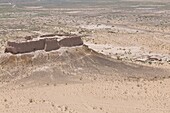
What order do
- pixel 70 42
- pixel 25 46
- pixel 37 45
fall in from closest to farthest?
pixel 25 46
pixel 37 45
pixel 70 42

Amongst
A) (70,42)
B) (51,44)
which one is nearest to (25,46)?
(51,44)

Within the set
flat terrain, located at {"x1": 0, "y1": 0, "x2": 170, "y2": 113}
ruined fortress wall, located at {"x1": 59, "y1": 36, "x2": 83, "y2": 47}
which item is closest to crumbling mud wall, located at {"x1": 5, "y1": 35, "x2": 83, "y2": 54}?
ruined fortress wall, located at {"x1": 59, "y1": 36, "x2": 83, "y2": 47}

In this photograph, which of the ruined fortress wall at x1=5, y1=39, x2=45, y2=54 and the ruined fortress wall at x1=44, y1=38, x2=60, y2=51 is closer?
the ruined fortress wall at x1=5, y1=39, x2=45, y2=54

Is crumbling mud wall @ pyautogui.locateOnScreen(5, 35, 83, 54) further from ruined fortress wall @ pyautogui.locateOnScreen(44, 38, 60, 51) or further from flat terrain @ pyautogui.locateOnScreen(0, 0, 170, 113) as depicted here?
flat terrain @ pyautogui.locateOnScreen(0, 0, 170, 113)

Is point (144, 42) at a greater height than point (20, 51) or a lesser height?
lesser

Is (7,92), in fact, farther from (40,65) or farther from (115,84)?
(115,84)

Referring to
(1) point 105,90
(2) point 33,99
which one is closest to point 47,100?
(2) point 33,99

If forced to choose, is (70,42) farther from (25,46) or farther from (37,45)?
(25,46)

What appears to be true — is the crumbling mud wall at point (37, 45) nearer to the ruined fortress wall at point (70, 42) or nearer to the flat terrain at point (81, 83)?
the ruined fortress wall at point (70, 42)
